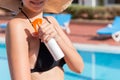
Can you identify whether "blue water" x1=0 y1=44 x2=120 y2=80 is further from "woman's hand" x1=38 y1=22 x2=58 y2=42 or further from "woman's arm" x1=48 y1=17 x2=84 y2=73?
"woman's hand" x1=38 y1=22 x2=58 y2=42

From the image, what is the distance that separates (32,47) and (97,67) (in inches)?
249

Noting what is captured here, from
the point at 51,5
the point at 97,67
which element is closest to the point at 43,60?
the point at 51,5

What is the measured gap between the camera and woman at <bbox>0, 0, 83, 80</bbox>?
163 centimetres

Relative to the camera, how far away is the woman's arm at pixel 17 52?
5.32 ft

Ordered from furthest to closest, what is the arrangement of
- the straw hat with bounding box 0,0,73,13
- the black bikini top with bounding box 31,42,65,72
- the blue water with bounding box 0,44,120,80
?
the blue water with bounding box 0,44,120,80, the straw hat with bounding box 0,0,73,13, the black bikini top with bounding box 31,42,65,72

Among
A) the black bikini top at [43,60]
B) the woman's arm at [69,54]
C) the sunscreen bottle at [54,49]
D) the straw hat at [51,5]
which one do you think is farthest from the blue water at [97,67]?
the sunscreen bottle at [54,49]

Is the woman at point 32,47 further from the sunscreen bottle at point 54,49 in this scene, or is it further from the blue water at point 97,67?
the blue water at point 97,67

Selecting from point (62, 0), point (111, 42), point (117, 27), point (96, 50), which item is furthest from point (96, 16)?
point (62, 0)

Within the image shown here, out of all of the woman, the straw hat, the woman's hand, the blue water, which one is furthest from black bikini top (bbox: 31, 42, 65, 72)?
the blue water

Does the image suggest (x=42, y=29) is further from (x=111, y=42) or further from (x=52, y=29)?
(x=111, y=42)

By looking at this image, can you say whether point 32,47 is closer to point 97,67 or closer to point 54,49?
point 54,49

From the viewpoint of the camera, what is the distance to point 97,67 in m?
7.92

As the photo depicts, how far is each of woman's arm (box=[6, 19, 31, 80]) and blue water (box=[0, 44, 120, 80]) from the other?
5366 millimetres

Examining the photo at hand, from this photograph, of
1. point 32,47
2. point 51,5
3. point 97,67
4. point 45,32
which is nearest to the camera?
point 45,32
